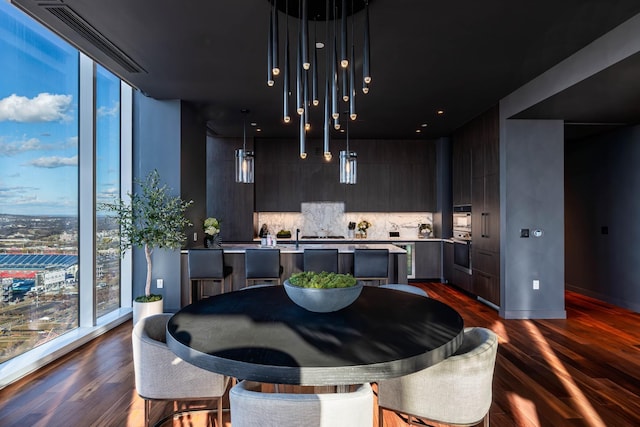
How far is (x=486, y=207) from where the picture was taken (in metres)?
5.28

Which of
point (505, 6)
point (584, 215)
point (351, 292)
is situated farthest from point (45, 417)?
point (584, 215)

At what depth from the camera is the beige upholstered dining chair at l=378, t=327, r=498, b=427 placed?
5.29 feet

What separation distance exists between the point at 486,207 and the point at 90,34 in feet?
16.4

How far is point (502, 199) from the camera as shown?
4.79 meters

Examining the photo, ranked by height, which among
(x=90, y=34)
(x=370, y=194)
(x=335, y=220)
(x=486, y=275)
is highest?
(x=90, y=34)

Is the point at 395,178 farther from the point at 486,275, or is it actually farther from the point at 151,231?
the point at 151,231

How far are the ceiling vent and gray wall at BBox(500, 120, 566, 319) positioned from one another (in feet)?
14.5

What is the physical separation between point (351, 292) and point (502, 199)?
369 cm

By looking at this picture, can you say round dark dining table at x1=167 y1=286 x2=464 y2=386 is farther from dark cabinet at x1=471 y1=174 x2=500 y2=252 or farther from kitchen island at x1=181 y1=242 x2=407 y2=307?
dark cabinet at x1=471 y1=174 x2=500 y2=252

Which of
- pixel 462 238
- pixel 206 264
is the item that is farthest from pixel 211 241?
pixel 462 238

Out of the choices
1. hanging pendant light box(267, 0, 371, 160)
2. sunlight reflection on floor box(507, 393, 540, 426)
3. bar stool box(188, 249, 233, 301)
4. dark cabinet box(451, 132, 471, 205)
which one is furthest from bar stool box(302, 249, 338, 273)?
dark cabinet box(451, 132, 471, 205)

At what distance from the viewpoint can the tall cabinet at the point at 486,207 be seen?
4973mm

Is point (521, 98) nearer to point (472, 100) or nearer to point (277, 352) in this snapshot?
point (472, 100)

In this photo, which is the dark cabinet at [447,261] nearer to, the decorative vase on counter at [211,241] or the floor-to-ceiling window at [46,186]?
the decorative vase on counter at [211,241]
